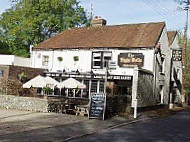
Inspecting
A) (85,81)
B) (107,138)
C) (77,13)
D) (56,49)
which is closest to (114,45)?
(85,81)

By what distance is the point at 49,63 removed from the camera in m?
33.0

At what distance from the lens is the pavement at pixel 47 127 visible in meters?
12.5

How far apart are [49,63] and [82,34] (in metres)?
4.67

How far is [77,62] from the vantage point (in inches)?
1239

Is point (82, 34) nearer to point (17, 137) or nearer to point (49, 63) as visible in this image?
point (49, 63)

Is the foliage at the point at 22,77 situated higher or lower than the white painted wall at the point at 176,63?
lower

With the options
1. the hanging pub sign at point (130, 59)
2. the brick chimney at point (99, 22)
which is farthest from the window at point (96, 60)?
the brick chimney at point (99, 22)

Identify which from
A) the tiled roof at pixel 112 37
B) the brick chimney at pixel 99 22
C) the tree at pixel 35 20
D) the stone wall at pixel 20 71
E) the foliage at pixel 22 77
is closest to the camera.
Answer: the stone wall at pixel 20 71

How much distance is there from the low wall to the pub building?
7.46 m

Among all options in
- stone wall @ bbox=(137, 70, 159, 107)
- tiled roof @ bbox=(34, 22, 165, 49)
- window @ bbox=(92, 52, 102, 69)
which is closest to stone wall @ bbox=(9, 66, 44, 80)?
tiled roof @ bbox=(34, 22, 165, 49)

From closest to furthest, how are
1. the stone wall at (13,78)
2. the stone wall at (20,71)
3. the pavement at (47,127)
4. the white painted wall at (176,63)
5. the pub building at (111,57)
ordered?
1. the pavement at (47,127)
2. the stone wall at (13,78)
3. the stone wall at (20,71)
4. the pub building at (111,57)
5. the white painted wall at (176,63)

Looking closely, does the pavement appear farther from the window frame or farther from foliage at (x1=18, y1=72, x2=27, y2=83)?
the window frame

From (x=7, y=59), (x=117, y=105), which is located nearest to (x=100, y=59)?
(x=117, y=105)

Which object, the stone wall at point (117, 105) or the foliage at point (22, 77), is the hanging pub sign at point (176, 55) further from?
the foliage at point (22, 77)
